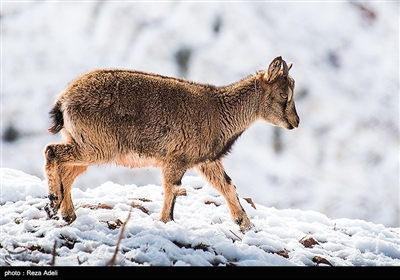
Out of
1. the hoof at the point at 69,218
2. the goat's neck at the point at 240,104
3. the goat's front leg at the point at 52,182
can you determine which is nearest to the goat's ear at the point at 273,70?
the goat's neck at the point at 240,104

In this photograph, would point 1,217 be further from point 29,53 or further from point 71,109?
point 29,53

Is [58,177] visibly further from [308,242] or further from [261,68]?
[261,68]

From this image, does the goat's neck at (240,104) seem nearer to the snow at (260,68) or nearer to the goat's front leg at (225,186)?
the goat's front leg at (225,186)

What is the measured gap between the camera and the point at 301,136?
771 inches

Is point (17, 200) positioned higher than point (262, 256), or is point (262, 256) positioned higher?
point (17, 200)

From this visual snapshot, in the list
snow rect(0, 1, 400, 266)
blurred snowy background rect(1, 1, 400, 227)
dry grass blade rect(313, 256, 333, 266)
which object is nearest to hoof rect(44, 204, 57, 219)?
snow rect(0, 1, 400, 266)

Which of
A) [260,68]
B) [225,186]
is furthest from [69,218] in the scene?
[260,68]

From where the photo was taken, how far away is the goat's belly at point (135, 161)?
762cm

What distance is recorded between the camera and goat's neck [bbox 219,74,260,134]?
26.9ft

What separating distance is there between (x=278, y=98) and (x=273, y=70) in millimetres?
416

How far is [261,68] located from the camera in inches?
779
